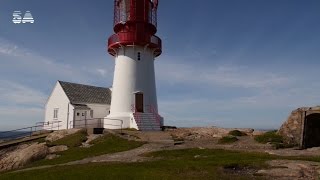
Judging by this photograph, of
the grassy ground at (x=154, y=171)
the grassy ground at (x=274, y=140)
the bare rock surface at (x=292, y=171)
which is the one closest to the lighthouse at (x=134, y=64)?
the grassy ground at (x=274, y=140)

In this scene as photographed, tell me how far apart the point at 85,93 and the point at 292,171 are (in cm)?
3698

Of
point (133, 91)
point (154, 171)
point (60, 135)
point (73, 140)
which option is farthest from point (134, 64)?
point (154, 171)

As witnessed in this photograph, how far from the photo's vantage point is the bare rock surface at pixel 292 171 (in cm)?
1529

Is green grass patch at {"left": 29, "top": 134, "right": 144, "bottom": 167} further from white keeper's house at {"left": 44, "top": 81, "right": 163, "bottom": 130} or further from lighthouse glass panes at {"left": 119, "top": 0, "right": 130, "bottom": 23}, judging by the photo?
lighthouse glass panes at {"left": 119, "top": 0, "right": 130, "bottom": 23}

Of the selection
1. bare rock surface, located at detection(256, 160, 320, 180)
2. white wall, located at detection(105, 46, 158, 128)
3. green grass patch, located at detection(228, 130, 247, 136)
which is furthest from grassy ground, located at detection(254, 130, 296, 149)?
white wall, located at detection(105, 46, 158, 128)

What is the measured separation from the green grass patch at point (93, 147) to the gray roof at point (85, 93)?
457 inches

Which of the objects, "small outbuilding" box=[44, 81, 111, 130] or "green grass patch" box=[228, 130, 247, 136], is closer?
"green grass patch" box=[228, 130, 247, 136]

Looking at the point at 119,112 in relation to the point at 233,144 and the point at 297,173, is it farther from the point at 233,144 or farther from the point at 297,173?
the point at 297,173

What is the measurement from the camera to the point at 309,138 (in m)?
27.6

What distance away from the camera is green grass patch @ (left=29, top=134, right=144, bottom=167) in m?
25.8

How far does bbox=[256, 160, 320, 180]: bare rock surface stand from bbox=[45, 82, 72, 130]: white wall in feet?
107

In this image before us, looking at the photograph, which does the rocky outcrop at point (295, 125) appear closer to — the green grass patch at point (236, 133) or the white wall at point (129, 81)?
the green grass patch at point (236, 133)

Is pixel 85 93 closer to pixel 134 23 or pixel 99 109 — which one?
pixel 99 109

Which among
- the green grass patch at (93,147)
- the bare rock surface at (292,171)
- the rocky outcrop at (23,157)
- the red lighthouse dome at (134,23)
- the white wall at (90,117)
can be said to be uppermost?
the red lighthouse dome at (134,23)
